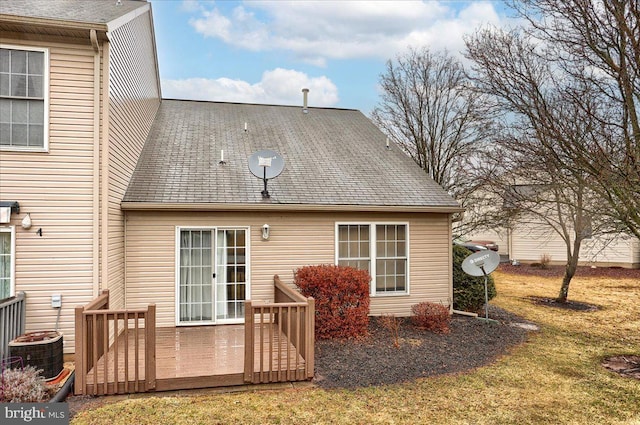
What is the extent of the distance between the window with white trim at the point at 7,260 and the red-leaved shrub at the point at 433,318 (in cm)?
693

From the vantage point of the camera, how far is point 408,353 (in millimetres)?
6504

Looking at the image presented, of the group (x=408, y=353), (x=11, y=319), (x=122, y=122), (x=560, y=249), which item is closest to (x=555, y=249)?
(x=560, y=249)

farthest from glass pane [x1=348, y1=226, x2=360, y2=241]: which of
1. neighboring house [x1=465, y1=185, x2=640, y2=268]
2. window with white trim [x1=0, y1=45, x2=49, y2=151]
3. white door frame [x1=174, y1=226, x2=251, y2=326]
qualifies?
neighboring house [x1=465, y1=185, x2=640, y2=268]

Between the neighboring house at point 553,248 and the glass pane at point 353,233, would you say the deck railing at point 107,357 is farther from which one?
the neighboring house at point 553,248

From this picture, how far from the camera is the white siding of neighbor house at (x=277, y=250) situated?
747cm

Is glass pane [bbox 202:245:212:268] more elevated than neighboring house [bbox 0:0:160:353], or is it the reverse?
neighboring house [bbox 0:0:160:353]

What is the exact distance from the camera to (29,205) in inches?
228

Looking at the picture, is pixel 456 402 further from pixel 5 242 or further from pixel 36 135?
pixel 36 135

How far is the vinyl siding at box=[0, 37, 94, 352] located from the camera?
5.77 m

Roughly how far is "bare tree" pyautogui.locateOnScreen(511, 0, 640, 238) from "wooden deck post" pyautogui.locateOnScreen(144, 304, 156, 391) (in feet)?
20.4

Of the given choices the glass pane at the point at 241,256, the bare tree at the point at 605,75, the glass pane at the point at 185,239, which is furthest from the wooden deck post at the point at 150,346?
the bare tree at the point at 605,75

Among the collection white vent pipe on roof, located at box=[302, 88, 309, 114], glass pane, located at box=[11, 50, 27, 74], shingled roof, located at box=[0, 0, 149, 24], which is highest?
white vent pipe on roof, located at box=[302, 88, 309, 114]

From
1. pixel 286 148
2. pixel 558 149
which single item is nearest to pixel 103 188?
pixel 286 148

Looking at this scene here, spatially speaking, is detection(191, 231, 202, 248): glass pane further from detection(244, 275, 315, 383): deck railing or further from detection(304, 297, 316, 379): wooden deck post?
detection(304, 297, 316, 379): wooden deck post
